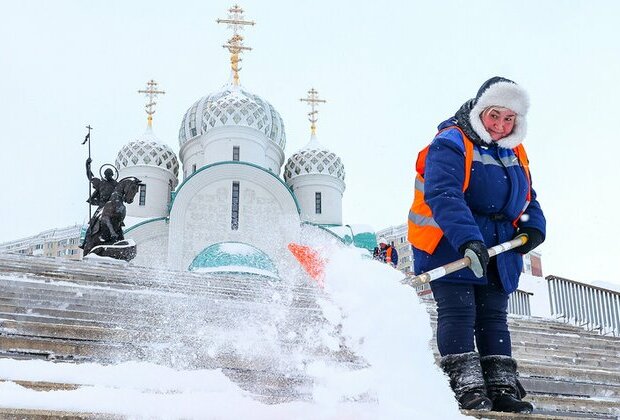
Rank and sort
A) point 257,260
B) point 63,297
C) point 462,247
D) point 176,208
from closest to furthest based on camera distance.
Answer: point 462,247, point 63,297, point 257,260, point 176,208

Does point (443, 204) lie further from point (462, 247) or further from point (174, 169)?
point (174, 169)

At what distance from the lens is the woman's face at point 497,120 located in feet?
11.8

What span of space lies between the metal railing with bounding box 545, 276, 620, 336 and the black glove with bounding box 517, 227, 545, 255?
22.3 ft

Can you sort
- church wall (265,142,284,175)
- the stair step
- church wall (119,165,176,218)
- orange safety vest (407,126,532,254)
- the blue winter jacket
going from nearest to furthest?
1. the stair step
2. the blue winter jacket
3. orange safety vest (407,126,532,254)
4. church wall (119,165,176,218)
5. church wall (265,142,284,175)

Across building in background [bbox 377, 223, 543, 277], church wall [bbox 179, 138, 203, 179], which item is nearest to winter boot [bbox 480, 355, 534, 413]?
church wall [bbox 179, 138, 203, 179]

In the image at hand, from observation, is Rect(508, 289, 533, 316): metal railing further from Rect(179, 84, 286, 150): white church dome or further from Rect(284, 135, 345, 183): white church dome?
Rect(284, 135, 345, 183): white church dome

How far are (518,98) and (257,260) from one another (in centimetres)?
1610

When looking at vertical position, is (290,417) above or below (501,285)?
below

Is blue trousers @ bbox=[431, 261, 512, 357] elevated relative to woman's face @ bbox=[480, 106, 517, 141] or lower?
lower

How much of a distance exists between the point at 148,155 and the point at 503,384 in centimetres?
2546

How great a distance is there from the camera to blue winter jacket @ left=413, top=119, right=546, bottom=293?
10.9 feet

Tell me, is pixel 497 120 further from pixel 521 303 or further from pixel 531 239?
pixel 521 303

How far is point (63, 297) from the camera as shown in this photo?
18.1 feet

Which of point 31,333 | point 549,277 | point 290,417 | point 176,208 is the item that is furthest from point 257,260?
point 290,417
